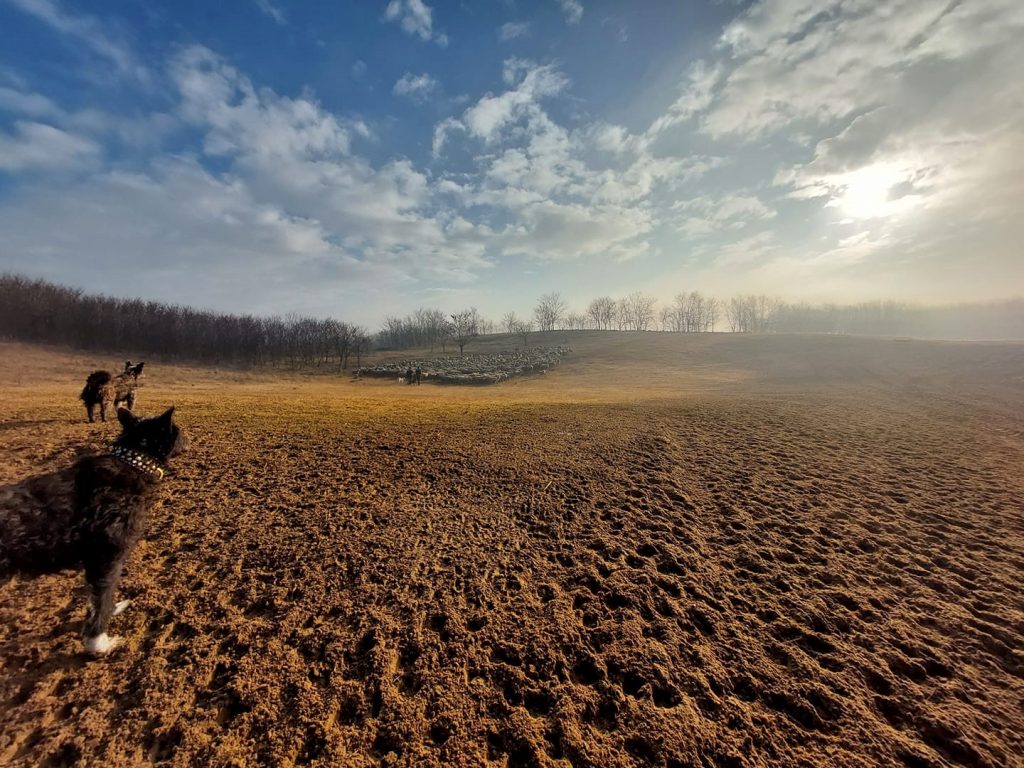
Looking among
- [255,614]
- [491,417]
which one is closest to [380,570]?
[255,614]

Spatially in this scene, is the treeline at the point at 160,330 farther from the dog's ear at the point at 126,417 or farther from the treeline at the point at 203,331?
the dog's ear at the point at 126,417

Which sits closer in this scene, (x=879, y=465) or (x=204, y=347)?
(x=879, y=465)

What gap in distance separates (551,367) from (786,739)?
49.0m

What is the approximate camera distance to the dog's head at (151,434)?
5.03 m

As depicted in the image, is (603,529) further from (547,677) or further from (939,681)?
(939,681)

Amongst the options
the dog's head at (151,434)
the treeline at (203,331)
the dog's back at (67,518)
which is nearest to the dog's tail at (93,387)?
the dog's head at (151,434)

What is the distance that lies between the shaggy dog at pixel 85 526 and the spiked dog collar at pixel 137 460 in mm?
33

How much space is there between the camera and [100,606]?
388 cm

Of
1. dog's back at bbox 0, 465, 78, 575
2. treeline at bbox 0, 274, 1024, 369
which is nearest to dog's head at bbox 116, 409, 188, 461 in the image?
dog's back at bbox 0, 465, 78, 575

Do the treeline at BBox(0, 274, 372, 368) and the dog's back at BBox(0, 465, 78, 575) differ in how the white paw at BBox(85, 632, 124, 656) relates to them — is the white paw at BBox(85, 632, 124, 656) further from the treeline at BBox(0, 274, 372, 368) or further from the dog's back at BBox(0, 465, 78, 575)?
the treeline at BBox(0, 274, 372, 368)

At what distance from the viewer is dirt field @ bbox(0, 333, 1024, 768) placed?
3.14 m

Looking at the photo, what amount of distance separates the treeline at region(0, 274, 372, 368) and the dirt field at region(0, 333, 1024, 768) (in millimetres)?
63299

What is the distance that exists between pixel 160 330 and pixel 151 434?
7825 centimetres

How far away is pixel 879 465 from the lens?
10.3m
